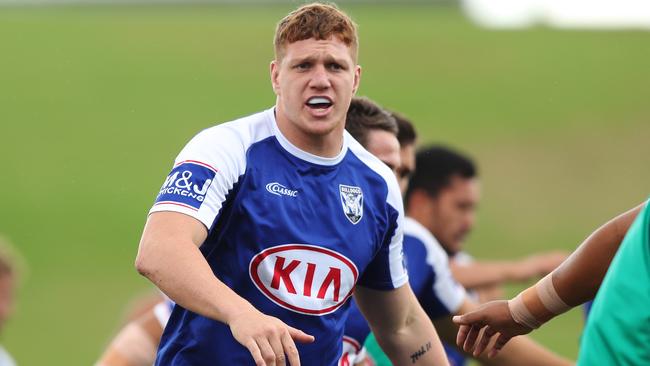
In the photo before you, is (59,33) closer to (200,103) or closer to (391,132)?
(200,103)

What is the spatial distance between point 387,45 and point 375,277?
37.8 m

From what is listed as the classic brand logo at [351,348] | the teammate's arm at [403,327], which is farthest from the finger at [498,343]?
the classic brand logo at [351,348]

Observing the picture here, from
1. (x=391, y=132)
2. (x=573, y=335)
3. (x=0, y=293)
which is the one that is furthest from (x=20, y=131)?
(x=391, y=132)

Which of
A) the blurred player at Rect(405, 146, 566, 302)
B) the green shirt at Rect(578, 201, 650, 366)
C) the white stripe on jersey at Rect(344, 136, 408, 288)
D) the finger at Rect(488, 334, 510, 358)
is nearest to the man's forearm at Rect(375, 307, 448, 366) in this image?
the white stripe on jersey at Rect(344, 136, 408, 288)

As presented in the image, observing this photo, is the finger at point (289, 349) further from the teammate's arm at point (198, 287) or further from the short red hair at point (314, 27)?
the short red hair at point (314, 27)

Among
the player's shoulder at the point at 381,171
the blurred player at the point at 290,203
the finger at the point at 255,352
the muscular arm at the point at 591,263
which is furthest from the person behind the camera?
the player's shoulder at the point at 381,171

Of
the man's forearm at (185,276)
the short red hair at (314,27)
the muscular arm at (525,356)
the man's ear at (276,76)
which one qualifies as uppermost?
Result: the short red hair at (314,27)

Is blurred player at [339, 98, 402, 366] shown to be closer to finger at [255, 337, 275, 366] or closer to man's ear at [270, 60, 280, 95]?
man's ear at [270, 60, 280, 95]

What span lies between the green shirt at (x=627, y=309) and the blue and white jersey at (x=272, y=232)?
5.75 ft

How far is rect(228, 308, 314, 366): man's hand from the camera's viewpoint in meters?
4.31

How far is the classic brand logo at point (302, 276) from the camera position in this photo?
5.14 meters

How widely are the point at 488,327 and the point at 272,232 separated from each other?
0.95 m

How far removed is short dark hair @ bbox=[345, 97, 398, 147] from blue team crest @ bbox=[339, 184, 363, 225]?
1057mm

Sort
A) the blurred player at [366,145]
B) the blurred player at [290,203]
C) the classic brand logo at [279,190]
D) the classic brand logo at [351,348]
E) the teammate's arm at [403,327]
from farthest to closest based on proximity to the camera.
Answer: the blurred player at [366,145] < the classic brand logo at [351,348] < the teammate's arm at [403,327] < the classic brand logo at [279,190] < the blurred player at [290,203]
